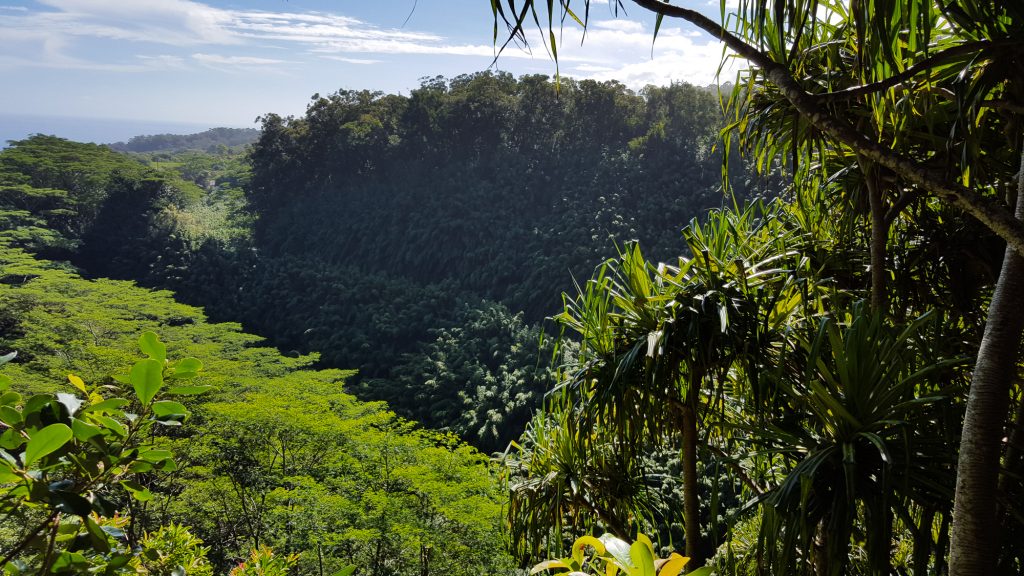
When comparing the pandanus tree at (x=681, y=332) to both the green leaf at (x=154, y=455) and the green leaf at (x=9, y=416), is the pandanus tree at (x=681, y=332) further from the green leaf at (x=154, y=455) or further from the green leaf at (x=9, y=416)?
the green leaf at (x=9, y=416)

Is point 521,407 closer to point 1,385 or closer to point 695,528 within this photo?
point 695,528

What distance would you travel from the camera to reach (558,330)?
6418mm

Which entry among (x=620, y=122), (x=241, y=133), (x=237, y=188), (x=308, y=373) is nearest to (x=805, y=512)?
(x=308, y=373)

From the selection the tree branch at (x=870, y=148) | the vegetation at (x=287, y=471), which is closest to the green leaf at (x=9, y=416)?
the tree branch at (x=870, y=148)

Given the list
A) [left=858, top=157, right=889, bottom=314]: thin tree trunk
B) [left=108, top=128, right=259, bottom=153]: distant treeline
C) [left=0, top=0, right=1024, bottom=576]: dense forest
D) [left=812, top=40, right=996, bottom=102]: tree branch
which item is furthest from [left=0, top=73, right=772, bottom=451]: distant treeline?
[left=108, top=128, right=259, bottom=153]: distant treeline

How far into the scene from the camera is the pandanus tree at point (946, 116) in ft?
2.72

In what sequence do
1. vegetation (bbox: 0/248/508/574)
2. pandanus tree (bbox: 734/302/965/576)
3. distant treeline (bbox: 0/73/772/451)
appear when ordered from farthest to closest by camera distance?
distant treeline (bbox: 0/73/772/451) < vegetation (bbox: 0/248/508/574) < pandanus tree (bbox: 734/302/965/576)

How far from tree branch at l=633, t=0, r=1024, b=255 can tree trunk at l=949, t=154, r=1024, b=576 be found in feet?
0.17

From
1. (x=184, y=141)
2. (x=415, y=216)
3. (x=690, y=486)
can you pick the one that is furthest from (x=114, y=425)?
(x=184, y=141)

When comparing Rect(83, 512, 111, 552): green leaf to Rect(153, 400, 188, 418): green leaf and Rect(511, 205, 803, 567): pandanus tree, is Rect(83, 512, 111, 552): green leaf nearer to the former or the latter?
Rect(153, 400, 188, 418): green leaf

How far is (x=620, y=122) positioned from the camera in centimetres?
1919

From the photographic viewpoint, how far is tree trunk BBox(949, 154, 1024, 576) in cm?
82

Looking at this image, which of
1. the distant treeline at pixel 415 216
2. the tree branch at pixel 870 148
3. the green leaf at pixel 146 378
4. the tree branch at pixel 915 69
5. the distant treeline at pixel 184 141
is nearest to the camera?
the green leaf at pixel 146 378

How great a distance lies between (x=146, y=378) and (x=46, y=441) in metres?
0.09
